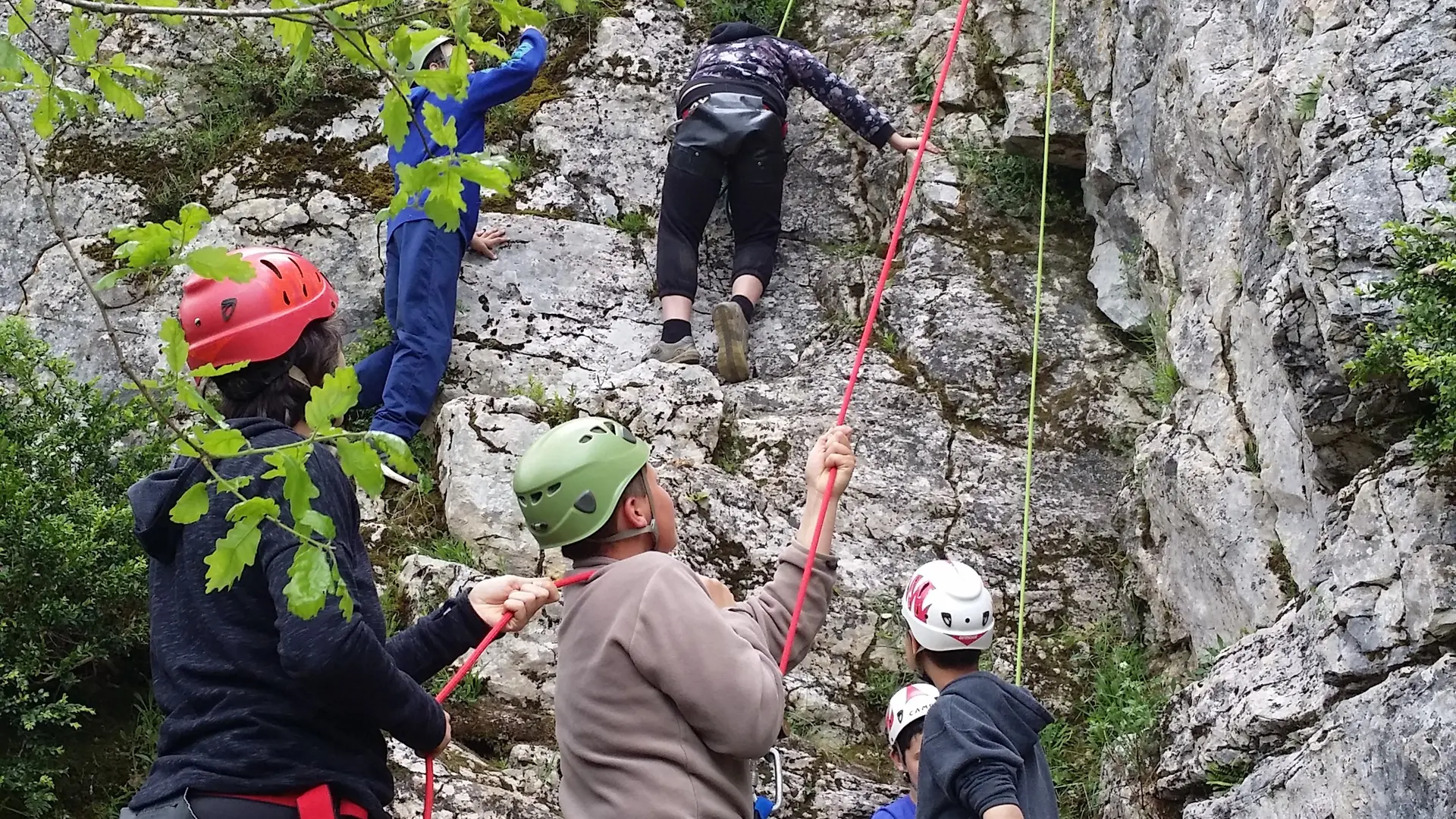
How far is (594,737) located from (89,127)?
6874mm

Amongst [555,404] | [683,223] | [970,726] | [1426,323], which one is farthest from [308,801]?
[683,223]

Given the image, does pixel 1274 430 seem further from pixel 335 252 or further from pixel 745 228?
pixel 335 252

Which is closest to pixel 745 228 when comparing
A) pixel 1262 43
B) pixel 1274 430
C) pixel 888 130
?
pixel 888 130

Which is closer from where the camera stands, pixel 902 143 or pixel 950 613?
pixel 950 613

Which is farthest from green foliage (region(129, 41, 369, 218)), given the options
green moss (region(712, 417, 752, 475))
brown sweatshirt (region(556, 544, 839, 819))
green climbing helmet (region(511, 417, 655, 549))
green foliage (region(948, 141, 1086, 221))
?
brown sweatshirt (region(556, 544, 839, 819))

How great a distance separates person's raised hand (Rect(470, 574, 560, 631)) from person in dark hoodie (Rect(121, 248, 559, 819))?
341 mm

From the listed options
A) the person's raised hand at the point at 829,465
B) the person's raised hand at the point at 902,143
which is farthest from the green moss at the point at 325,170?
the person's raised hand at the point at 829,465

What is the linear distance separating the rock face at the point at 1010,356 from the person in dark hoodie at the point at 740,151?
303 mm

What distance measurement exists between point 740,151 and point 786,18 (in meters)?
1.35

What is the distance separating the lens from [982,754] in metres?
3.18

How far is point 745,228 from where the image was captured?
22.8 ft

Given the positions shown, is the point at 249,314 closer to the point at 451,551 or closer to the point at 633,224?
the point at 451,551

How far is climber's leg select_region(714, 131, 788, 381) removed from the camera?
6789 mm

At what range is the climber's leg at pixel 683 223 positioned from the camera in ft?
21.7
